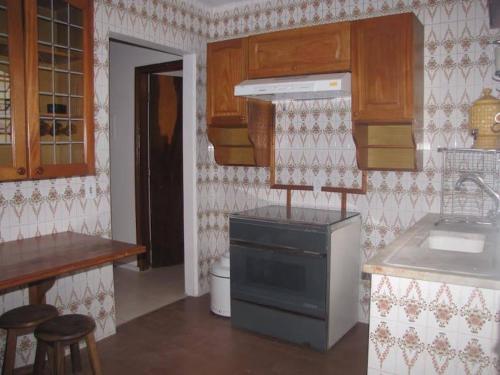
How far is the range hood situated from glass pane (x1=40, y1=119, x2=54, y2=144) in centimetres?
125

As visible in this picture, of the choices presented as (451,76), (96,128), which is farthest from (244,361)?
(451,76)

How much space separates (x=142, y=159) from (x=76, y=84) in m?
2.28

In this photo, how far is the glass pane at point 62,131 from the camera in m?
2.51

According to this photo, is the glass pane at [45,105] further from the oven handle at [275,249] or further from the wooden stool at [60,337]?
the oven handle at [275,249]

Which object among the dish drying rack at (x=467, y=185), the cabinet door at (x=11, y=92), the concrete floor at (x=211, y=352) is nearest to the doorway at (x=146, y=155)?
the concrete floor at (x=211, y=352)

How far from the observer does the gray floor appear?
3.71 m

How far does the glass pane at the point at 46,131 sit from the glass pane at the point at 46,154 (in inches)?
1.3

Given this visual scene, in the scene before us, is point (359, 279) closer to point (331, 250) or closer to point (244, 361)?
point (331, 250)

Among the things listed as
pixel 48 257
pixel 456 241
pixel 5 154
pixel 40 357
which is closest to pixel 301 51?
pixel 456 241

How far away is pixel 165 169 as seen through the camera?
16.6 feet

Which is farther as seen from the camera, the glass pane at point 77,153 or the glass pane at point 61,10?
the glass pane at point 77,153

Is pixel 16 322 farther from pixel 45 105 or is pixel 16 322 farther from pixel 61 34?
pixel 61 34

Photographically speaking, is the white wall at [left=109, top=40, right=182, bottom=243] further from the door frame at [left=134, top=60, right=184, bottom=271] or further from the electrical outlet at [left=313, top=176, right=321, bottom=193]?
the electrical outlet at [left=313, top=176, right=321, bottom=193]

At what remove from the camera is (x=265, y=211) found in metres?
3.43
